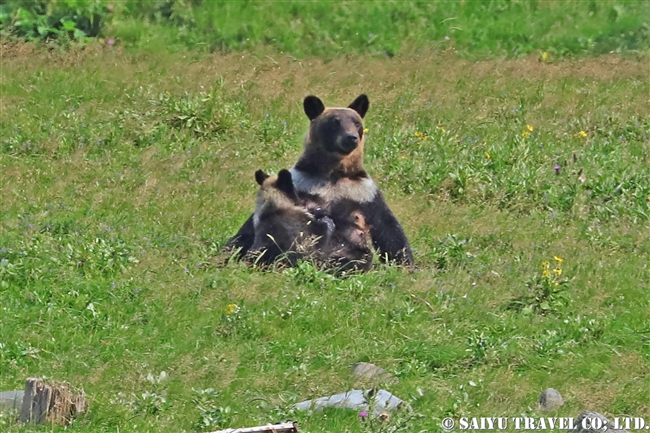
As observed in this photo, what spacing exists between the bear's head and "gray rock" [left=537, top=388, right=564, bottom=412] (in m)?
4.17

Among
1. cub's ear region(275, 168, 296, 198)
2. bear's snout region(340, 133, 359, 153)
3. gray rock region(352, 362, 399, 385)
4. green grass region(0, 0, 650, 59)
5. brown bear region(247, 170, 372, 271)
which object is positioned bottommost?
green grass region(0, 0, 650, 59)

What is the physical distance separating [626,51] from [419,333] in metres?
13.3

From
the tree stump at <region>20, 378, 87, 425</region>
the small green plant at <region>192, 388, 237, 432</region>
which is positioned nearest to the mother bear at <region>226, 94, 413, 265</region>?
the small green plant at <region>192, 388, 237, 432</region>

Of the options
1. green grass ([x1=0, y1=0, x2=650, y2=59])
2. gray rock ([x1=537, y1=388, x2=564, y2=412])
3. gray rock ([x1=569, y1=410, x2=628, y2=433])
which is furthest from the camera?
green grass ([x1=0, y1=0, x2=650, y2=59])

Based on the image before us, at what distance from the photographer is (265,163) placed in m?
16.0

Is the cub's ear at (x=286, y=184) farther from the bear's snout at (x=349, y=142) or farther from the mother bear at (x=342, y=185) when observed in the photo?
the bear's snout at (x=349, y=142)

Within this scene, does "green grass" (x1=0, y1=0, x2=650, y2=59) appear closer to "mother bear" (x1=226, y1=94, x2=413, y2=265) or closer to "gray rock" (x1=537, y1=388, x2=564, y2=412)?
"mother bear" (x1=226, y1=94, x2=413, y2=265)

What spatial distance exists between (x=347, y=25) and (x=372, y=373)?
571 inches

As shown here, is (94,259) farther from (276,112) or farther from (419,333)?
(276,112)

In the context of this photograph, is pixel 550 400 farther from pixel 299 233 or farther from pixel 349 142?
pixel 349 142

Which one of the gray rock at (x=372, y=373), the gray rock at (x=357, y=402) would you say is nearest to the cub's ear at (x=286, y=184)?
the gray rock at (x=372, y=373)

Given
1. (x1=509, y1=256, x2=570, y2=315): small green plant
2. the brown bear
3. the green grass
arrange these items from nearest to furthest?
(x1=509, y1=256, x2=570, y2=315): small green plant → the brown bear → the green grass

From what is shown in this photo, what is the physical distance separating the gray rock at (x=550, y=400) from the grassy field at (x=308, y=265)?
61 millimetres

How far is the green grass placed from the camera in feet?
70.1
